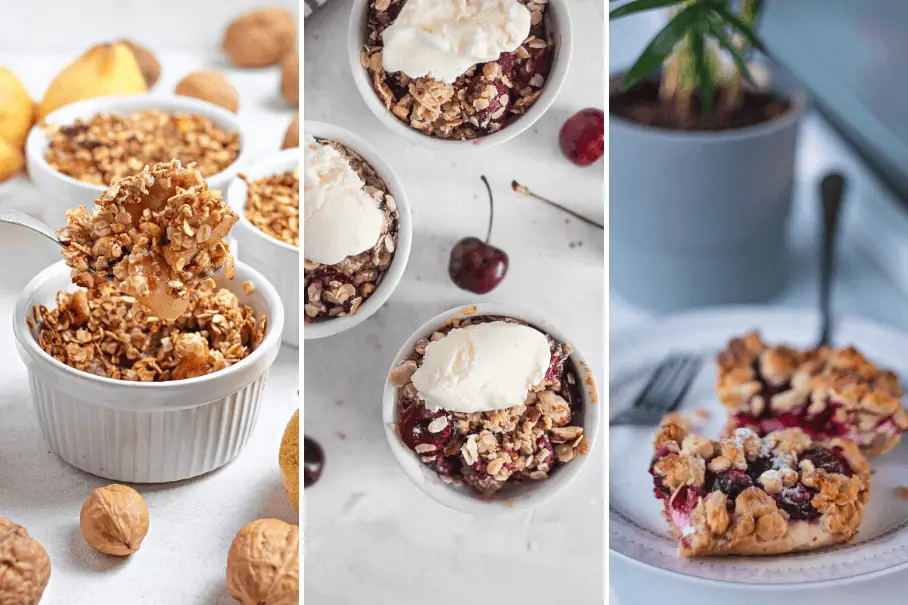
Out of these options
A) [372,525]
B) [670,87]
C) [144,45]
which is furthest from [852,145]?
[144,45]

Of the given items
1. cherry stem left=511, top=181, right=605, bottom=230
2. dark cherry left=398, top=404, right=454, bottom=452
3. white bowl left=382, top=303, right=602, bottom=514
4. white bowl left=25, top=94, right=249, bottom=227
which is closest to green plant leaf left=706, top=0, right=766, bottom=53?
cherry stem left=511, top=181, right=605, bottom=230

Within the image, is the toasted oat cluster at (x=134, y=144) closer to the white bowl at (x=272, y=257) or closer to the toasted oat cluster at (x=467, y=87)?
the white bowl at (x=272, y=257)

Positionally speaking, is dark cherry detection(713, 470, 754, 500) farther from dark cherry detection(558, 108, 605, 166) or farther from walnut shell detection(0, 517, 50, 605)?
walnut shell detection(0, 517, 50, 605)

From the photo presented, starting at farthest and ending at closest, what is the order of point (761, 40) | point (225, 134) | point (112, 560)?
1. point (225, 134)
2. point (761, 40)
3. point (112, 560)

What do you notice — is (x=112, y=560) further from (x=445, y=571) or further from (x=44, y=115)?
(x=44, y=115)

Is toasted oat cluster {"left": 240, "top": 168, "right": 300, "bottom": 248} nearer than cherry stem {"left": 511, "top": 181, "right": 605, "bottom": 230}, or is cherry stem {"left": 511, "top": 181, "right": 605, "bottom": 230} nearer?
cherry stem {"left": 511, "top": 181, "right": 605, "bottom": 230}

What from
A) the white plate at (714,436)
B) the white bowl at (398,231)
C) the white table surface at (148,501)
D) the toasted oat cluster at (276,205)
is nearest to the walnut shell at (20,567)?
the white table surface at (148,501)

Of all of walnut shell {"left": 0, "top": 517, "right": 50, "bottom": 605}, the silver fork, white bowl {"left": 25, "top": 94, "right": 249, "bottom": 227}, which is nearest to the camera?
walnut shell {"left": 0, "top": 517, "right": 50, "bottom": 605}

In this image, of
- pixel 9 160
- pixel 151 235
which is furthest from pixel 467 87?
pixel 9 160
